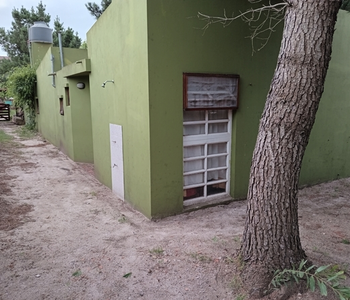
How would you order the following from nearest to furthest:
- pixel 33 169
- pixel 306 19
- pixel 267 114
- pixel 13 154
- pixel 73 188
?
pixel 306 19 → pixel 267 114 → pixel 73 188 → pixel 33 169 → pixel 13 154

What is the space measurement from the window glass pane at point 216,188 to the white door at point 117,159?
184cm

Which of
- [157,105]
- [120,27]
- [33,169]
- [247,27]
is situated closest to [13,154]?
[33,169]

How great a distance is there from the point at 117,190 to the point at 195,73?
3.14m

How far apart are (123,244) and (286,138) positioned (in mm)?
2704

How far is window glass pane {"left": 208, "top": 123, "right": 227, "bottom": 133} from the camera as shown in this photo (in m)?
5.51

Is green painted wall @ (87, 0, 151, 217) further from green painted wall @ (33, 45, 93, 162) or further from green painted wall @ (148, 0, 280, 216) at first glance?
green painted wall @ (33, 45, 93, 162)

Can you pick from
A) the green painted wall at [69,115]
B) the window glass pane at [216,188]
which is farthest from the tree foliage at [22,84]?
the window glass pane at [216,188]

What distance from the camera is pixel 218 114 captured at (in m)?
5.54

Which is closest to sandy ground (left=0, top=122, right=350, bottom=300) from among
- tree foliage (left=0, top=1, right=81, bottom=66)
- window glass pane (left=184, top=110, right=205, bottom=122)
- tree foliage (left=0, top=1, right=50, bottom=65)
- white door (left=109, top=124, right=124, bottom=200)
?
white door (left=109, top=124, right=124, bottom=200)

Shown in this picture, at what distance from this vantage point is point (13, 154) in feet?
35.2

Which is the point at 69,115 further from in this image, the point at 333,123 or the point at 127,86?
the point at 333,123

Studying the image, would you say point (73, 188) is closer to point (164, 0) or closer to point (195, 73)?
point (195, 73)

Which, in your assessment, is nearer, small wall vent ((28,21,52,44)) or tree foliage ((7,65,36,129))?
tree foliage ((7,65,36,129))

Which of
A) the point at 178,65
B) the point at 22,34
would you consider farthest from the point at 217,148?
the point at 22,34
